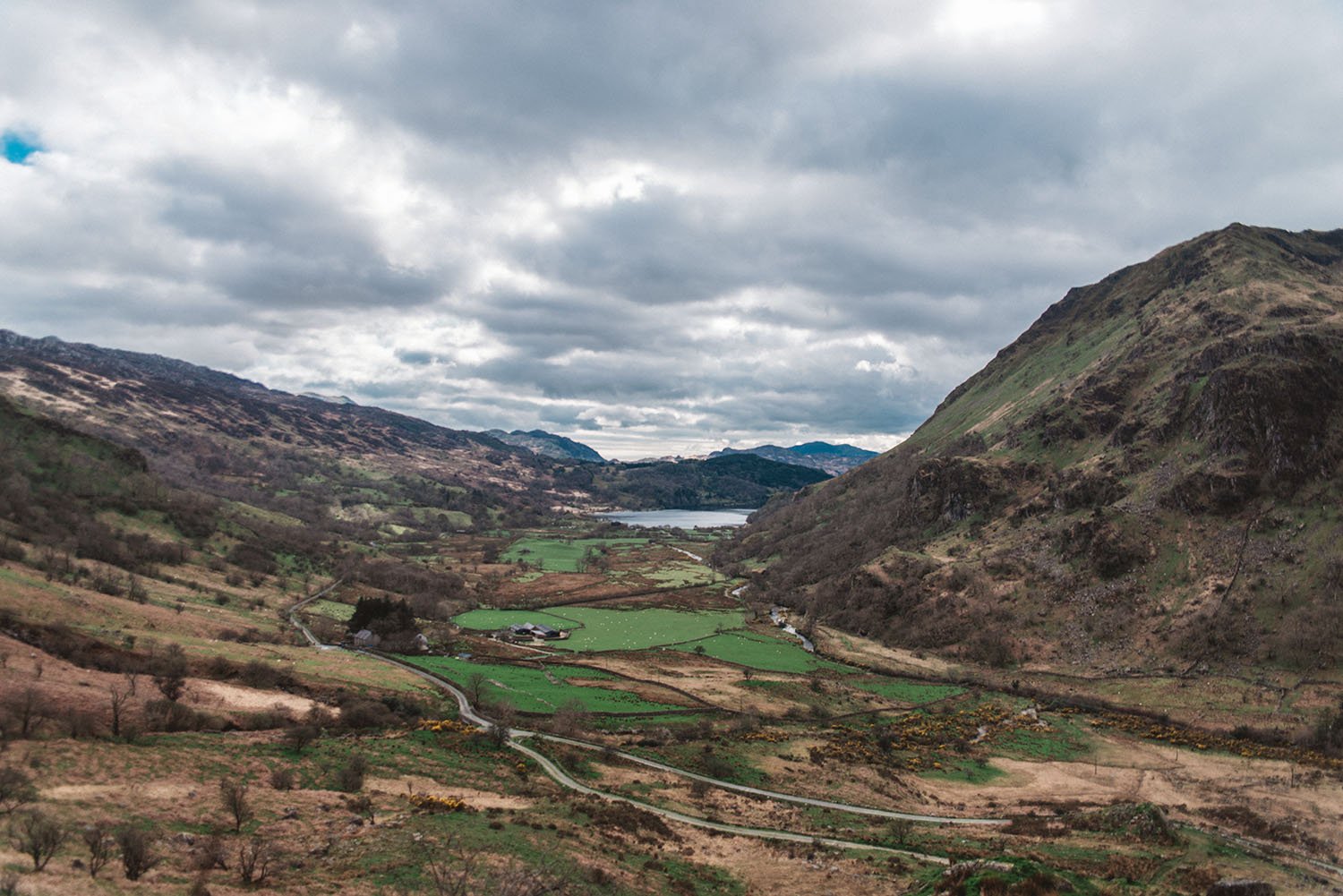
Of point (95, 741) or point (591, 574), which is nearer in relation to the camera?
point (95, 741)

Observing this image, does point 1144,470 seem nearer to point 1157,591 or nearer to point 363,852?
point 1157,591

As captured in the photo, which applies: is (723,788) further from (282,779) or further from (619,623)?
(619,623)

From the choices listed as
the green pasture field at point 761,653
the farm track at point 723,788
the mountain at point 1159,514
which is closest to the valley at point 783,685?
the farm track at point 723,788

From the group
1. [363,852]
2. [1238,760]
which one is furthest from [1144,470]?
[363,852]

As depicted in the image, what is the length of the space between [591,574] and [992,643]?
12155 cm

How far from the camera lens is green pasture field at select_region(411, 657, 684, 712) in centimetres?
6994

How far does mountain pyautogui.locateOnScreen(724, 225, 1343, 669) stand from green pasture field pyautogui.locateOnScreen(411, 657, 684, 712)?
61868 mm

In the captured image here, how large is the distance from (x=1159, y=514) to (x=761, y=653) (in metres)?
72.2

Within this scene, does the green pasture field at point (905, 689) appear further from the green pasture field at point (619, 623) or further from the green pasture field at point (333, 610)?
the green pasture field at point (333, 610)

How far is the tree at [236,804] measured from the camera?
94.8 ft

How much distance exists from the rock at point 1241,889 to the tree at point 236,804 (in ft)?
140

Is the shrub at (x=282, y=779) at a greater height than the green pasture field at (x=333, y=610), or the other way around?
the shrub at (x=282, y=779)

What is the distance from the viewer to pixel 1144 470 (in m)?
116

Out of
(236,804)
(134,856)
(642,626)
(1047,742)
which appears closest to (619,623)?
(642,626)
